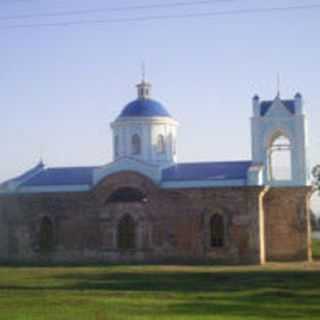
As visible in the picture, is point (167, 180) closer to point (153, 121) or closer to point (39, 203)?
point (153, 121)

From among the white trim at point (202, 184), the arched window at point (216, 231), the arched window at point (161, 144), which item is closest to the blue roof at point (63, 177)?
the arched window at point (161, 144)

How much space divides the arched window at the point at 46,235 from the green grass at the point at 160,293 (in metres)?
8.12

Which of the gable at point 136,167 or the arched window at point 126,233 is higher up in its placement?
the gable at point 136,167

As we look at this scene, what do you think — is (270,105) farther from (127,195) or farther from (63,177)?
(63,177)

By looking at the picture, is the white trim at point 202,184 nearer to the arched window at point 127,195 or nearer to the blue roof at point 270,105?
the arched window at point 127,195

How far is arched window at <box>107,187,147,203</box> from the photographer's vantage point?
44.4 meters

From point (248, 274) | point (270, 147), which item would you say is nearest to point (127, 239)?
point (270, 147)

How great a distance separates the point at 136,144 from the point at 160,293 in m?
22.9

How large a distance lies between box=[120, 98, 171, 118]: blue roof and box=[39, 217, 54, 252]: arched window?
318 inches

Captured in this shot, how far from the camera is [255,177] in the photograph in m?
42.3

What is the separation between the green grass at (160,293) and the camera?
65.8 ft

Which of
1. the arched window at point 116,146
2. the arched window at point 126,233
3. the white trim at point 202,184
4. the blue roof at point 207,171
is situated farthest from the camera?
the arched window at point 116,146

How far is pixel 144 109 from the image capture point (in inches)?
1893

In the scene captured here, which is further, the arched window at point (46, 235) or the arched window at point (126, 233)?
the arched window at point (46, 235)
